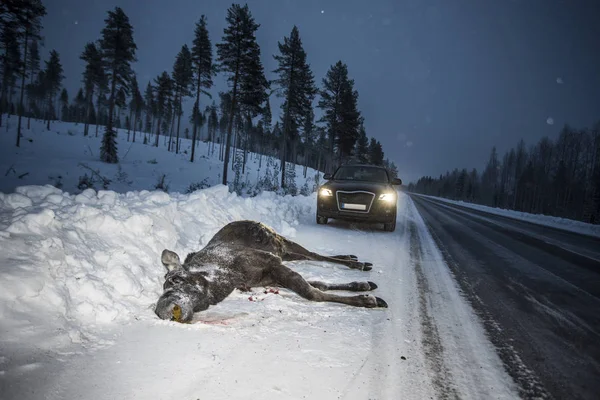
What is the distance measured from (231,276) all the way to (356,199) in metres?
5.01

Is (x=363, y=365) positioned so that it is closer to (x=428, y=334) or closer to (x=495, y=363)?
(x=428, y=334)

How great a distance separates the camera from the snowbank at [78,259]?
205cm

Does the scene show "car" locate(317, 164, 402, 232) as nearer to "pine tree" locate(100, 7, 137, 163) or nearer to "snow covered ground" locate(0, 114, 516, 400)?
"snow covered ground" locate(0, 114, 516, 400)

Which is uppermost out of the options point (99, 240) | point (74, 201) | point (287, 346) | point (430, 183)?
point (430, 183)

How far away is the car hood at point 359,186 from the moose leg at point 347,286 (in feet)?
14.0

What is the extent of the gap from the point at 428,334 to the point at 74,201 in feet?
14.5

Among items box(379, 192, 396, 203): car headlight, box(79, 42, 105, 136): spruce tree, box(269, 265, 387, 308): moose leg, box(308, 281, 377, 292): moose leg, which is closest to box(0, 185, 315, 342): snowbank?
box(269, 265, 387, 308): moose leg

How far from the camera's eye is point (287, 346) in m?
2.20

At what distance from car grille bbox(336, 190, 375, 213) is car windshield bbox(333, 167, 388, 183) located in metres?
1.28

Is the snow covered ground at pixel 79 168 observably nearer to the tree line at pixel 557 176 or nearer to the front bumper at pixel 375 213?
the front bumper at pixel 375 213

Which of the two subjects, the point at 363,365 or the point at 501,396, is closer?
the point at 501,396

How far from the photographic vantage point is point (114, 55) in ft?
91.4

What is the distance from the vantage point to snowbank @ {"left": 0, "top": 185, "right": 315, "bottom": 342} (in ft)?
6.72

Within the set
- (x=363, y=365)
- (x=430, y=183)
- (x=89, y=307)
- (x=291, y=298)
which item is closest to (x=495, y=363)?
(x=363, y=365)
